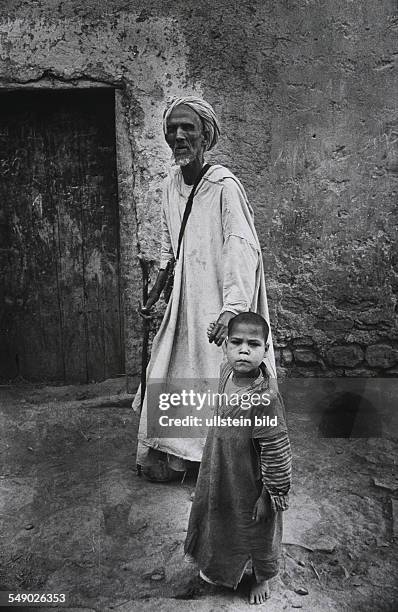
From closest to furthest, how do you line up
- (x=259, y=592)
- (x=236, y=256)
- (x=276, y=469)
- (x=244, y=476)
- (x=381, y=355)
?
(x=276, y=469)
(x=244, y=476)
(x=259, y=592)
(x=236, y=256)
(x=381, y=355)

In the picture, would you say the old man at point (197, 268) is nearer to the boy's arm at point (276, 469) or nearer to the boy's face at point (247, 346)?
the boy's face at point (247, 346)

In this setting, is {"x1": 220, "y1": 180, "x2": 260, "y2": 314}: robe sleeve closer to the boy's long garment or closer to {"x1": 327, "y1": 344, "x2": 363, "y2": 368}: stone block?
the boy's long garment

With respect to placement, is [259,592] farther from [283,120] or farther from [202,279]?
[283,120]

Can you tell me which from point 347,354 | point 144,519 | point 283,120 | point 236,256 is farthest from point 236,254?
point 347,354

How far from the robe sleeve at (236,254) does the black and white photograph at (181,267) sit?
0.03ft

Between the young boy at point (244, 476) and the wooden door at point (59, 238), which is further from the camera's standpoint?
the wooden door at point (59, 238)

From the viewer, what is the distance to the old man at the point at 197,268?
2.85m

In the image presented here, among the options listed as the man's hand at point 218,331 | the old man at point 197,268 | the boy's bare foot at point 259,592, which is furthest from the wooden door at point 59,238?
the boy's bare foot at point 259,592

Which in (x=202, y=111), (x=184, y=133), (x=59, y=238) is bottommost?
(x=59, y=238)

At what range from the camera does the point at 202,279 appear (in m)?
3.01

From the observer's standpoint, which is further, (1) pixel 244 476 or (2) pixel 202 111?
(2) pixel 202 111

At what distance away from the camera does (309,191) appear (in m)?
4.21

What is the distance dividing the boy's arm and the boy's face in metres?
0.27

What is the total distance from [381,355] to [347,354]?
0.80 feet
